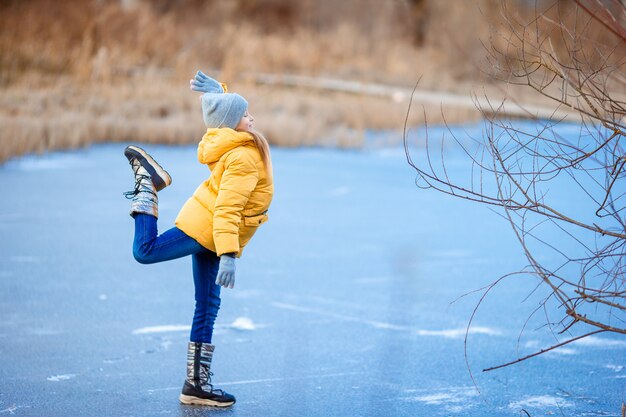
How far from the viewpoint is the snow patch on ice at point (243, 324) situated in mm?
5109

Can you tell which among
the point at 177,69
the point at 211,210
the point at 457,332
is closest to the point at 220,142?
the point at 211,210

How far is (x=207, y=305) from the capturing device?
3.90m

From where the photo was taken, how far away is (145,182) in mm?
3988

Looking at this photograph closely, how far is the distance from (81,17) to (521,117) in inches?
392

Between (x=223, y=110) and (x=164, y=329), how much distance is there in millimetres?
1703

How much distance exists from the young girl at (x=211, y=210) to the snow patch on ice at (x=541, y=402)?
1303 mm

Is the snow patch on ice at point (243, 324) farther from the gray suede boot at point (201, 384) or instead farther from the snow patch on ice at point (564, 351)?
the snow patch on ice at point (564, 351)

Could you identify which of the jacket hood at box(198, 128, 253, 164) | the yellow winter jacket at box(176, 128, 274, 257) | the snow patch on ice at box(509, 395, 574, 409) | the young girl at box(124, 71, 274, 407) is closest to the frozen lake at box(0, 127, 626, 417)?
the snow patch on ice at box(509, 395, 574, 409)

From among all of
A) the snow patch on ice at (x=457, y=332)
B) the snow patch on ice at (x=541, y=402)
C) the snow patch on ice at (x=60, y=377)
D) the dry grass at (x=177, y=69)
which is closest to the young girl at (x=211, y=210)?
the snow patch on ice at (x=60, y=377)

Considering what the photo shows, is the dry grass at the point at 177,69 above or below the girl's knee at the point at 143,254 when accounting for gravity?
above

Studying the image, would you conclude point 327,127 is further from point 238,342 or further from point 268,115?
point 238,342

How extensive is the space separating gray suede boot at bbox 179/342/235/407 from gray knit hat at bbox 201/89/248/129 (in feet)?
3.20

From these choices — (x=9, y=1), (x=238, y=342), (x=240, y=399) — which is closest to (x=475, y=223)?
(x=238, y=342)

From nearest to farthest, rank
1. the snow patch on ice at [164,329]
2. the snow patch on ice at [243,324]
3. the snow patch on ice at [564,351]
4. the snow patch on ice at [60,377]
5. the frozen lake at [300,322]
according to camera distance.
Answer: the frozen lake at [300,322] → the snow patch on ice at [60,377] → the snow patch on ice at [564,351] → the snow patch on ice at [164,329] → the snow patch on ice at [243,324]
